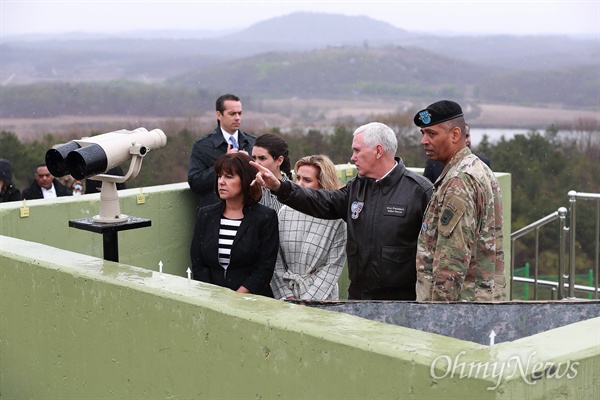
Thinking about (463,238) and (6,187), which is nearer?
(463,238)

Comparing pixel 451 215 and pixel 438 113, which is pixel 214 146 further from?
pixel 451 215

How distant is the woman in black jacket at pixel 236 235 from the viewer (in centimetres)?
605

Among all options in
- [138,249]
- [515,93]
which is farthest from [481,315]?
[515,93]

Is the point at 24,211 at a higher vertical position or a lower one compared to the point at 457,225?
lower

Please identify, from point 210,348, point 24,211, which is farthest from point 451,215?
point 24,211

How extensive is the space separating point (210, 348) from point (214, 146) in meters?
3.58

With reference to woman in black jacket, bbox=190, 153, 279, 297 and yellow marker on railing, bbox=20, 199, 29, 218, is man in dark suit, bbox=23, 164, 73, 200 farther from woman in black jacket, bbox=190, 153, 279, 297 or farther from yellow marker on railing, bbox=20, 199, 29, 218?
woman in black jacket, bbox=190, 153, 279, 297

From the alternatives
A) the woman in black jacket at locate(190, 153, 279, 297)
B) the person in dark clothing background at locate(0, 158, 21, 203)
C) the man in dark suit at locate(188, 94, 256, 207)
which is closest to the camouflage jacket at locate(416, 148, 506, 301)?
the woman in black jacket at locate(190, 153, 279, 297)

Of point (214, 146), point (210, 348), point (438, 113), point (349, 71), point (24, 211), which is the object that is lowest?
point (210, 348)

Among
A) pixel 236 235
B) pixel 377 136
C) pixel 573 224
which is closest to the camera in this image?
pixel 377 136

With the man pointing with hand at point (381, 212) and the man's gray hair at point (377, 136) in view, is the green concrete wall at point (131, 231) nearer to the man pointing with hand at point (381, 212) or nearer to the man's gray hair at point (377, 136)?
the man pointing with hand at point (381, 212)

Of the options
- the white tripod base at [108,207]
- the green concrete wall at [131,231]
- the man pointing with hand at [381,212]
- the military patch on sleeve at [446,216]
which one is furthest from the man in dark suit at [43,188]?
the military patch on sleeve at [446,216]

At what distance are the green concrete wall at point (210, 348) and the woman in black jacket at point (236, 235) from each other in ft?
3.12

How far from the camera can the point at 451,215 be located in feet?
15.4
